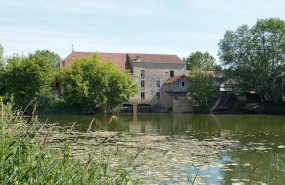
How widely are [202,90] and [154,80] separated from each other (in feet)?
29.2

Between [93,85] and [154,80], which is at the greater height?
[154,80]

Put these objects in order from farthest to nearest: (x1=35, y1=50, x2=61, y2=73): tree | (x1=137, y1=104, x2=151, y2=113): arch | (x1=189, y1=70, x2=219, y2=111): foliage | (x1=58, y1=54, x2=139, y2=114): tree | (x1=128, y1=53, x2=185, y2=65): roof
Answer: (x1=35, y1=50, x2=61, y2=73): tree → (x1=128, y1=53, x2=185, y2=65): roof → (x1=137, y1=104, x2=151, y2=113): arch → (x1=189, y1=70, x2=219, y2=111): foliage → (x1=58, y1=54, x2=139, y2=114): tree

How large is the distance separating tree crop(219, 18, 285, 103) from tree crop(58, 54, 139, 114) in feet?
51.1

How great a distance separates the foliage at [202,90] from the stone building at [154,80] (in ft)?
4.67

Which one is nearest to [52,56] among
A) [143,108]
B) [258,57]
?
[143,108]

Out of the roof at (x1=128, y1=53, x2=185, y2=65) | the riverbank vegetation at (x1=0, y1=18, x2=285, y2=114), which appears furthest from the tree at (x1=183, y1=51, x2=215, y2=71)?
the riverbank vegetation at (x1=0, y1=18, x2=285, y2=114)

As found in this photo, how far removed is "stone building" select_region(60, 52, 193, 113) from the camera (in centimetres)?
4738

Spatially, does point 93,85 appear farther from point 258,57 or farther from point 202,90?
point 258,57

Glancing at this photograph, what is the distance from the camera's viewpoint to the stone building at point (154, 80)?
47375mm

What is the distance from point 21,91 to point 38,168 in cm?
3658

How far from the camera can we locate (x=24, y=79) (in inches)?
1537

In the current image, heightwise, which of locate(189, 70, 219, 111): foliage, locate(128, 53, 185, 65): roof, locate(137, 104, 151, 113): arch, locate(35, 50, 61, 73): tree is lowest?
locate(137, 104, 151, 113): arch

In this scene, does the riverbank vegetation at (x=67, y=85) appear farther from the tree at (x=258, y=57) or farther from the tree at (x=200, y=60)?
the tree at (x=200, y=60)

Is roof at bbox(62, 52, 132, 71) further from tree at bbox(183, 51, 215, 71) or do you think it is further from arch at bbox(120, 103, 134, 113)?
tree at bbox(183, 51, 215, 71)
